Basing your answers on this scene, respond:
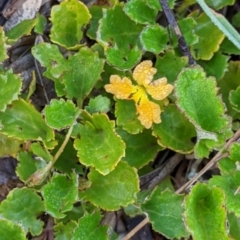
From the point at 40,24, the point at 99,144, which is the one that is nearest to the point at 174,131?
the point at 99,144

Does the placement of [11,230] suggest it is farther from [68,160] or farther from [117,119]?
[117,119]

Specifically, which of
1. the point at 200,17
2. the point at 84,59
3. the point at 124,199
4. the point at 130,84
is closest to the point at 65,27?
the point at 84,59

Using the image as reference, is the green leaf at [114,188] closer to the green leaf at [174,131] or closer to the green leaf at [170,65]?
the green leaf at [174,131]

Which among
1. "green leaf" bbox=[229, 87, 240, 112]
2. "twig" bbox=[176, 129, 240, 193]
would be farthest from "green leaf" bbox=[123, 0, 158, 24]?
"twig" bbox=[176, 129, 240, 193]

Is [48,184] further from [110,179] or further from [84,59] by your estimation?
[84,59]

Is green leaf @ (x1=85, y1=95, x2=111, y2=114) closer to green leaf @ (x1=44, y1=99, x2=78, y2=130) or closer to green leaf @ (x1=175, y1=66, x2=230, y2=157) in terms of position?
green leaf @ (x1=44, y1=99, x2=78, y2=130)

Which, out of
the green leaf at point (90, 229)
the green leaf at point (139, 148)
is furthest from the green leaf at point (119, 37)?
the green leaf at point (90, 229)
